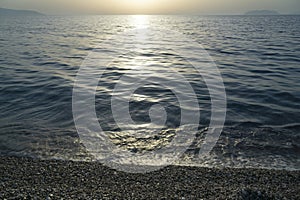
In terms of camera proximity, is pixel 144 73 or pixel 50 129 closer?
pixel 50 129

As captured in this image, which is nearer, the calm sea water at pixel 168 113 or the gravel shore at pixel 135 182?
the gravel shore at pixel 135 182

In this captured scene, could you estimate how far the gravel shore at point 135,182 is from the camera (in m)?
4.55

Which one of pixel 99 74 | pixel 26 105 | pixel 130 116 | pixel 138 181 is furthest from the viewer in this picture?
pixel 99 74

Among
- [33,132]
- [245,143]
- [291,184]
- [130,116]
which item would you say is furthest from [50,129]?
[291,184]

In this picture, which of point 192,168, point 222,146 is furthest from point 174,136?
point 192,168

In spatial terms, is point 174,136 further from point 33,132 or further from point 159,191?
point 33,132

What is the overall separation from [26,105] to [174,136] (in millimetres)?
6467

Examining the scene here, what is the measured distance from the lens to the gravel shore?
455 cm

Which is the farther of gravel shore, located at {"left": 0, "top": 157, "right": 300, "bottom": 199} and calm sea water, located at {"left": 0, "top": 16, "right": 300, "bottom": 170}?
calm sea water, located at {"left": 0, "top": 16, "right": 300, "bottom": 170}

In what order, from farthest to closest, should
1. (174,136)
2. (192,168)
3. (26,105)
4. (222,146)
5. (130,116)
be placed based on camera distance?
(26,105)
(130,116)
(174,136)
(222,146)
(192,168)

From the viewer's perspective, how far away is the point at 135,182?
506 centimetres

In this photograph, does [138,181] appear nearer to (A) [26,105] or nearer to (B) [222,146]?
(B) [222,146]

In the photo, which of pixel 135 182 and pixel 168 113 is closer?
pixel 135 182

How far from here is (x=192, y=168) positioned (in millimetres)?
5648
